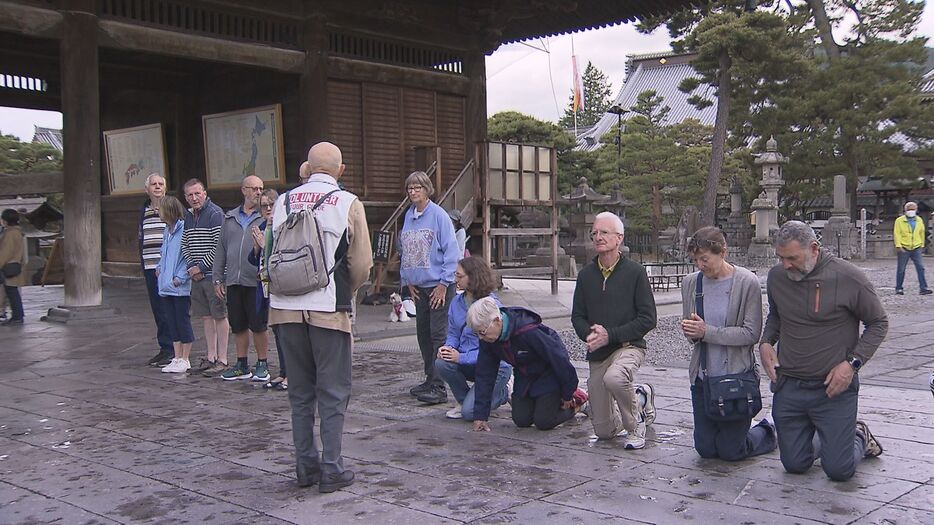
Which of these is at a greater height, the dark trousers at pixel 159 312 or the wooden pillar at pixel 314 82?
the wooden pillar at pixel 314 82

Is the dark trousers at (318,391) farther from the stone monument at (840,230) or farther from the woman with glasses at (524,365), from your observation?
the stone monument at (840,230)

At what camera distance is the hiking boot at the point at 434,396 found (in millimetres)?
6039

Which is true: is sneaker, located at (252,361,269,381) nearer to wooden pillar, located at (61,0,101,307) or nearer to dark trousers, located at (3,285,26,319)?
wooden pillar, located at (61,0,101,307)

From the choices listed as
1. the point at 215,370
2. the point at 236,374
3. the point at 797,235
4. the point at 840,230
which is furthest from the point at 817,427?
the point at 840,230

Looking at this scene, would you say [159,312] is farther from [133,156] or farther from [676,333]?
[133,156]

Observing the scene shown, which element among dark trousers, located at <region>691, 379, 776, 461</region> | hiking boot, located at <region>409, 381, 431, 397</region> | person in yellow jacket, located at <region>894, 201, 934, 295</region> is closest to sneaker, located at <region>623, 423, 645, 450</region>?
dark trousers, located at <region>691, 379, 776, 461</region>

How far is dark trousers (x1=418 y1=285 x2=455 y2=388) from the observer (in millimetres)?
6059

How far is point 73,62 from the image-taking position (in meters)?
10.2

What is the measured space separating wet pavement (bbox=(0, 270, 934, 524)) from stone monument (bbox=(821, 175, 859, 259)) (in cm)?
2291

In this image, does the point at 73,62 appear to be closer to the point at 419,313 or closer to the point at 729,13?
the point at 419,313

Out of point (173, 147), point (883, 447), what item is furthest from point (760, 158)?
point (883, 447)

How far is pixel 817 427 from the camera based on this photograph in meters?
4.12

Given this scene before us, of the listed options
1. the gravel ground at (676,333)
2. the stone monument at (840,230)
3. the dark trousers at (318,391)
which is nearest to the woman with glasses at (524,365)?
the dark trousers at (318,391)

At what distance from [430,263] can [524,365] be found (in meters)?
1.21
